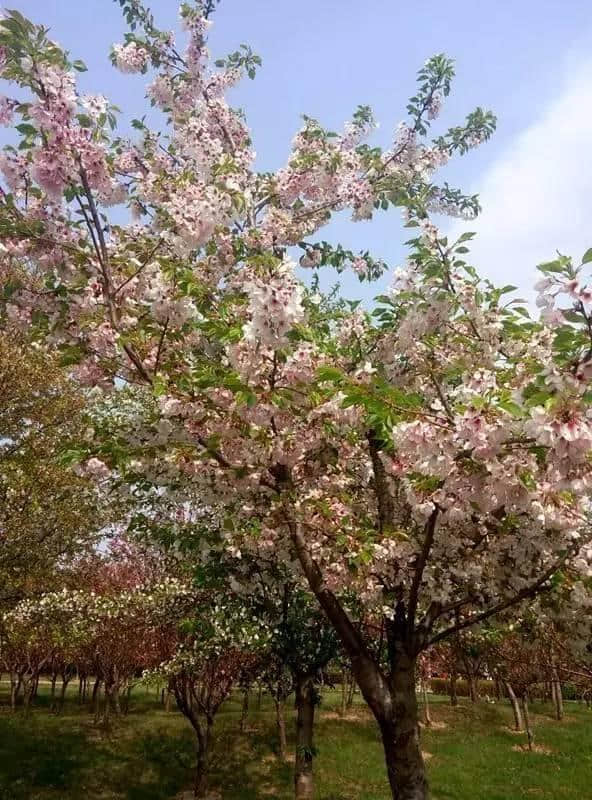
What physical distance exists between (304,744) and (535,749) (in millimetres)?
11988

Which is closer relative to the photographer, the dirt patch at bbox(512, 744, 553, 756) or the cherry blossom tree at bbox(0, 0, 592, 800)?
the cherry blossom tree at bbox(0, 0, 592, 800)

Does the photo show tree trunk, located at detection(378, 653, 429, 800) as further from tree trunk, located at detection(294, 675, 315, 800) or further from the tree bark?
tree trunk, located at detection(294, 675, 315, 800)

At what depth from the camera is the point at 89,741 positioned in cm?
2397

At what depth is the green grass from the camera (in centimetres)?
1828

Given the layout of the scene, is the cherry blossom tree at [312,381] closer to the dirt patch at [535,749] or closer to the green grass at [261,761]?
the green grass at [261,761]

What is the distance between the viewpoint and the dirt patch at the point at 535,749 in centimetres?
2325

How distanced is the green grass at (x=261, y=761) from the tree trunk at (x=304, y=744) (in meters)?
1.25

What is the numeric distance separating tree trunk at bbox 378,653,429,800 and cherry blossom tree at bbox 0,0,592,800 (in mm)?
24

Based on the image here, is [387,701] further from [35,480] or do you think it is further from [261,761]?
[261,761]

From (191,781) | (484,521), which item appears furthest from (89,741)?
(484,521)

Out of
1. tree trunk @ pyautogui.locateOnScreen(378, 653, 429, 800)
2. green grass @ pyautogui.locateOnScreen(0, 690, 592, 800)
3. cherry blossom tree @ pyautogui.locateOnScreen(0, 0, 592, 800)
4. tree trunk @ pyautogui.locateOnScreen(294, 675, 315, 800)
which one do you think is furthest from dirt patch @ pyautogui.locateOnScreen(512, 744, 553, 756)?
tree trunk @ pyautogui.locateOnScreen(378, 653, 429, 800)

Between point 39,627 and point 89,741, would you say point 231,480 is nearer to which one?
point 39,627

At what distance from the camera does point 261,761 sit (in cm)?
2209

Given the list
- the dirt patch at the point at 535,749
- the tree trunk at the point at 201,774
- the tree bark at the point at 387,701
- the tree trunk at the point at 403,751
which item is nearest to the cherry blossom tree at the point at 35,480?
the tree trunk at the point at 201,774
